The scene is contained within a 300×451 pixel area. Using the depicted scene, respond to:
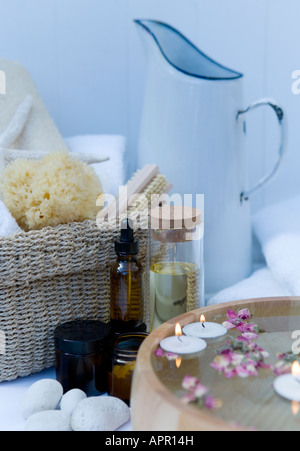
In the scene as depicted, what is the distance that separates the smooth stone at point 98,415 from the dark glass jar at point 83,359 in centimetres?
5

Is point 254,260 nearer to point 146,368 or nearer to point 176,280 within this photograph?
point 176,280

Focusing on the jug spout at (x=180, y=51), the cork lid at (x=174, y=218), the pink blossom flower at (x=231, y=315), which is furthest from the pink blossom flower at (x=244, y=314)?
the jug spout at (x=180, y=51)

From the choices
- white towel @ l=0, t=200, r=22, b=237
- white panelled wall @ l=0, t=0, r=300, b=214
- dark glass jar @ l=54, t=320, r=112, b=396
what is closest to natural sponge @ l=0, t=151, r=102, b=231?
white towel @ l=0, t=200, r=22, b=237

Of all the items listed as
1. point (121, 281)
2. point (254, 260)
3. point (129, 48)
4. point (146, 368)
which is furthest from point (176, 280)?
point (129, 48)

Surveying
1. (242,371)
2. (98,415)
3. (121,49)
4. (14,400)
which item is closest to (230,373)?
(242,371)

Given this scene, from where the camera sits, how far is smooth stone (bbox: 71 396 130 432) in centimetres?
43

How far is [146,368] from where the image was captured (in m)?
0.39

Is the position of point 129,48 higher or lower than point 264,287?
→ higher

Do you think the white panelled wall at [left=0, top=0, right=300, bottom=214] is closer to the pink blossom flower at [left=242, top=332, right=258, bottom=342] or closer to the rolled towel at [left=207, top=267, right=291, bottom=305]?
the rolled towel at [left=207, top=267, right=291, bottom=305]

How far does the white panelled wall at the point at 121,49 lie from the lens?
933 millimetres

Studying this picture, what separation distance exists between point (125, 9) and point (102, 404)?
0.71 m

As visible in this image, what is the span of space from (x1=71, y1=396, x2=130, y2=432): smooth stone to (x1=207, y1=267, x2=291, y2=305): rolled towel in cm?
26

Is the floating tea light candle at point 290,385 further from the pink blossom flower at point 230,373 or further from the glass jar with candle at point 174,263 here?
Answer: the glass jar with candle at point 174,263
